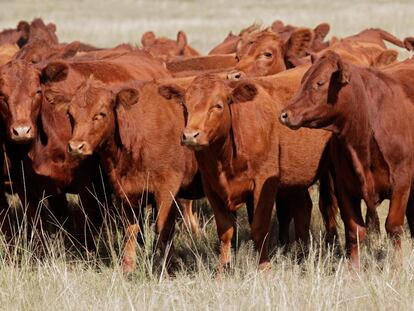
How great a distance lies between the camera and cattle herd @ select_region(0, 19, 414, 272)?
7113 millimetres

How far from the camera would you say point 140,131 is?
7.84m

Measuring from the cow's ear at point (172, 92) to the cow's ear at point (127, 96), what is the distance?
0.31 m

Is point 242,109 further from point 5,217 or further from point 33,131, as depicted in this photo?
point 5,217

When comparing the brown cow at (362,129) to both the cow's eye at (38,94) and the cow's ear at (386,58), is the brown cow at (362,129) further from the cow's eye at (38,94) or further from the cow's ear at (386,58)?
the cow's ear at (386,58)

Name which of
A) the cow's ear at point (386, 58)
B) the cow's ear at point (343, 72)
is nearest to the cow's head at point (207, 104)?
the cow's ear at point (343, 72)

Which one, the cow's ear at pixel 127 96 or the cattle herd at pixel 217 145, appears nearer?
the cattle herd at pixel 217 145

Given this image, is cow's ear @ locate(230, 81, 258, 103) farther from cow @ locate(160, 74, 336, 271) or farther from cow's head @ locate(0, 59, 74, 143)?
cow's head @ locate(0, 59, 74, 143)

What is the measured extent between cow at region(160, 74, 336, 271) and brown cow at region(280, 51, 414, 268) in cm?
47

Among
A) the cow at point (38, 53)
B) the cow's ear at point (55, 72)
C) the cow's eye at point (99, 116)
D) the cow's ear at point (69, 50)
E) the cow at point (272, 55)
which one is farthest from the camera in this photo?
the cow's ear at point (69, 50)

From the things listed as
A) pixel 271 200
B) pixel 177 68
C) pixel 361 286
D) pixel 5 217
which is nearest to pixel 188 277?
pixel 271 200

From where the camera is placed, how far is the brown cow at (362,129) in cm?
692

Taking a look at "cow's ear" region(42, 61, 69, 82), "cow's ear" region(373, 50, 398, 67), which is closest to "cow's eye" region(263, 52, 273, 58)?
"cow's ear" region(373, 50, 398, 67)

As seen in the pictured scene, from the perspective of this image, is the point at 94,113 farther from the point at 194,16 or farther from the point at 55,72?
the point at 194,16

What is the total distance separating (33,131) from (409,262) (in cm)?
284
